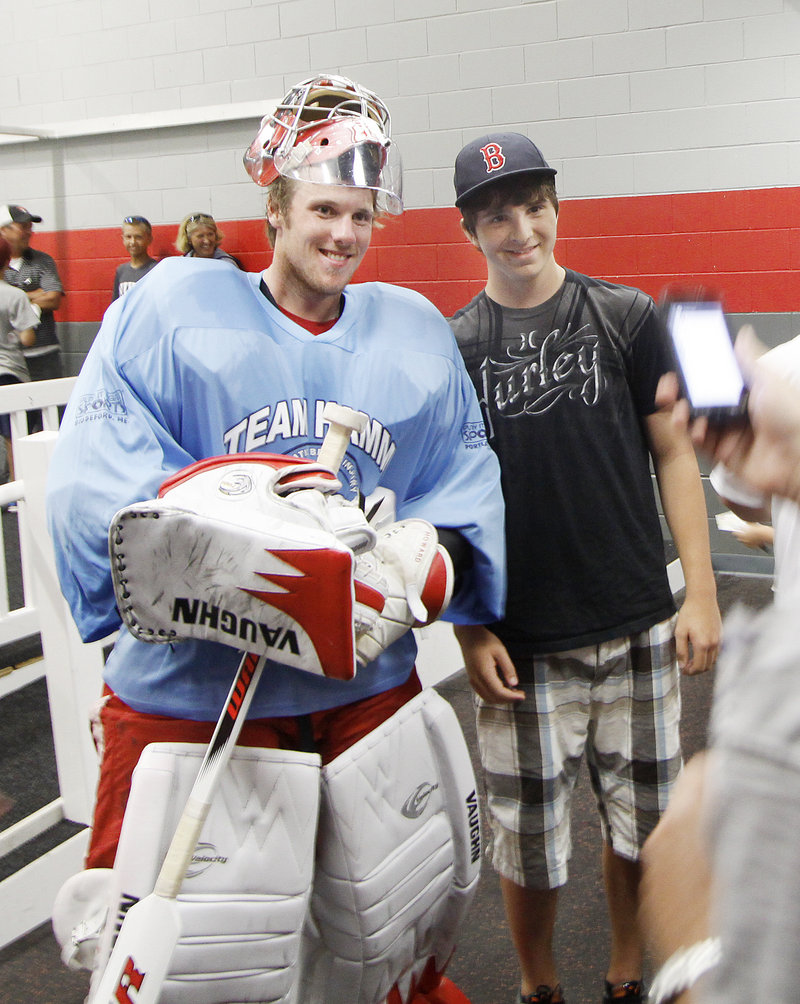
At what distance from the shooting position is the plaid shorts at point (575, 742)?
1.70m

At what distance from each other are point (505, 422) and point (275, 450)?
19.6 inches

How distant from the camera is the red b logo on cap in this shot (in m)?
1.67

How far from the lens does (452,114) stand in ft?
15.9

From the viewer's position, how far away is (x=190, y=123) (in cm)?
559

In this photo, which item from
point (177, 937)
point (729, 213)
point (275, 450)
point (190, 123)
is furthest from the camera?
point (190, 123)

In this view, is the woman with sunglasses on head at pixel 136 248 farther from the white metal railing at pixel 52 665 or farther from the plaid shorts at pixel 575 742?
the plaid shorts at pixel 575 742

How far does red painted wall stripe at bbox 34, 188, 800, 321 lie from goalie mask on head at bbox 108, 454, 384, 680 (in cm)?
317

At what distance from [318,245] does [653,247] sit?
3.57 m

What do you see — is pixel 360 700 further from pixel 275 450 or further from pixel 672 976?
pixel 672 976

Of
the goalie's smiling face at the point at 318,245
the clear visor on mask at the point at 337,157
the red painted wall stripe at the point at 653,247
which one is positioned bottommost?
the goalie's smiling face at the point at 318,245

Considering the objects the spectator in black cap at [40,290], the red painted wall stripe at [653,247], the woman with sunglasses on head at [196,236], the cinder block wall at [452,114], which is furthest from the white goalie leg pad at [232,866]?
the spectator in black cap at [40,290]

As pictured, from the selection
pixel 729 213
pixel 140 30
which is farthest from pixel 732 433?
pixel 140 30

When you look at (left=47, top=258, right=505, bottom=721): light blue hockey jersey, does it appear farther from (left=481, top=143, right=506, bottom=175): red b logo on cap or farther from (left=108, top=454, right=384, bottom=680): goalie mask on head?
Result: (left=481, top=143, right=506, bottom=175): red b logo on cap

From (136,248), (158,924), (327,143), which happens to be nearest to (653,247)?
(136,248)
